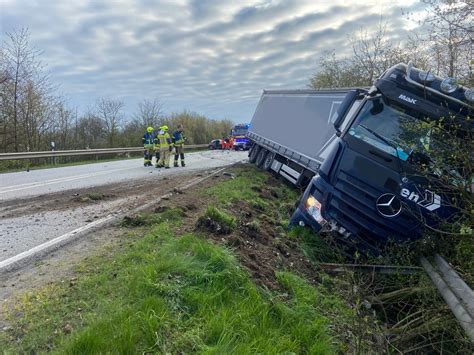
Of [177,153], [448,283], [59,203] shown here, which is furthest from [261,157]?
[448,283]

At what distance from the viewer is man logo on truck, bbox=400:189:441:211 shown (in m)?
4.95

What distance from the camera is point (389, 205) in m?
5.24

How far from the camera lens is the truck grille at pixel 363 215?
17.0 feet

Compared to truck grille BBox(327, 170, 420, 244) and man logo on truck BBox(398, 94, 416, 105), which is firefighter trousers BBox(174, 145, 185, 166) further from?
man logo on truck BBox(398, 94, 416, 105)

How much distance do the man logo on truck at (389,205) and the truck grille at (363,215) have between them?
55 mm

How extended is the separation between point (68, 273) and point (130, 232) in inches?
60.5

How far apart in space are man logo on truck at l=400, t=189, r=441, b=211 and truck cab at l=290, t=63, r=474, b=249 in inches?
0.5

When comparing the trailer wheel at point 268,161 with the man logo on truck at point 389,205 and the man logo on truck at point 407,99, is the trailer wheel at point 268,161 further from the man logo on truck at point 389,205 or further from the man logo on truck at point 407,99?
the man logo on truck at point 389,205

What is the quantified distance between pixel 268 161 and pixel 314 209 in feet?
26.6

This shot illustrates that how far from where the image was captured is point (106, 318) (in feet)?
9.41

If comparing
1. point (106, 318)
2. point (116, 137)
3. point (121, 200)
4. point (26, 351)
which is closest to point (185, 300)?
point (106, 318)

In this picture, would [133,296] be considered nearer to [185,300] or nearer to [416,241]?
[185,300]

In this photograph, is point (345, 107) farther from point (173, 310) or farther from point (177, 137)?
point (177, 137)

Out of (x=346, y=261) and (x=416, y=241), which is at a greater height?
(x=416, y=241)
